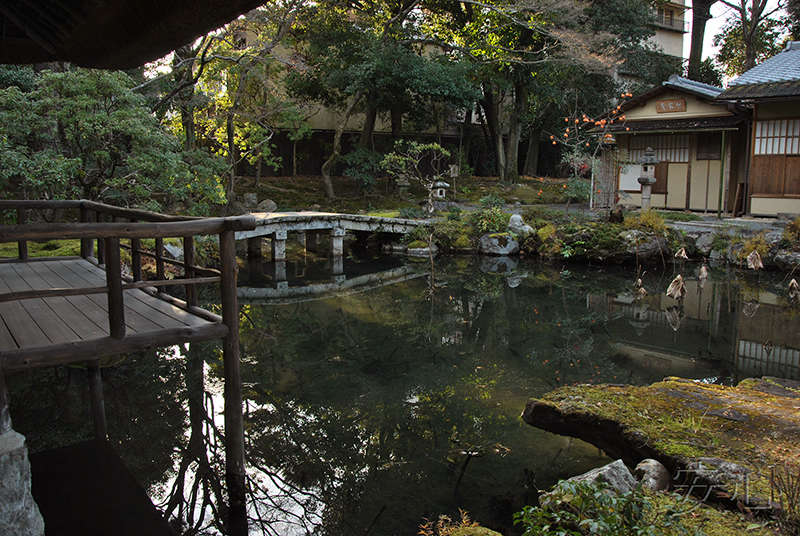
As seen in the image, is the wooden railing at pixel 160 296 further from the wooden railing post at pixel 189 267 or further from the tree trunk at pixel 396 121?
the tree trunk at pixel 396 121

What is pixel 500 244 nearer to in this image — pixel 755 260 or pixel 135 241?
pixel 755 260

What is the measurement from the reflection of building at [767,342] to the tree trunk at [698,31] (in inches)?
654

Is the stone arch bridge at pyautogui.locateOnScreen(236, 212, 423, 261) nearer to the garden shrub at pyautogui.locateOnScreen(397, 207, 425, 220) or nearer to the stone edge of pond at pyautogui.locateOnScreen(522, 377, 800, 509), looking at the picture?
the garden shrub at pyautogui.locateOnScreen(397, 207, 425, 220)

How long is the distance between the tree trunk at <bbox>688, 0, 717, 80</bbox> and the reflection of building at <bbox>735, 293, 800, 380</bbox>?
16616mm

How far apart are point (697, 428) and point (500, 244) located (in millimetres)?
12950

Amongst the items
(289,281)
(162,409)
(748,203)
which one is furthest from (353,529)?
(748,203)

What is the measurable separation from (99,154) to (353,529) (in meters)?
8.93

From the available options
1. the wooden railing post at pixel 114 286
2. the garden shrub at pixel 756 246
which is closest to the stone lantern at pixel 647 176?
the garden shrub at pixel 756 246

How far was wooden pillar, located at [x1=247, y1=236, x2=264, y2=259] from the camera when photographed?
56.2 ft

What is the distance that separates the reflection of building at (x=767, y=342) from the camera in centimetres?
764

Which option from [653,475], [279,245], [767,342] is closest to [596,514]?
[653,475]

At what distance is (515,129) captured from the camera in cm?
2436

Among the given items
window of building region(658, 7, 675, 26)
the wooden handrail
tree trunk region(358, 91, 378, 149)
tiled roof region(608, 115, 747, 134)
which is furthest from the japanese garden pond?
window of building region(658, 7, 675, 26)

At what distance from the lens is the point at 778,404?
15.4 ft
